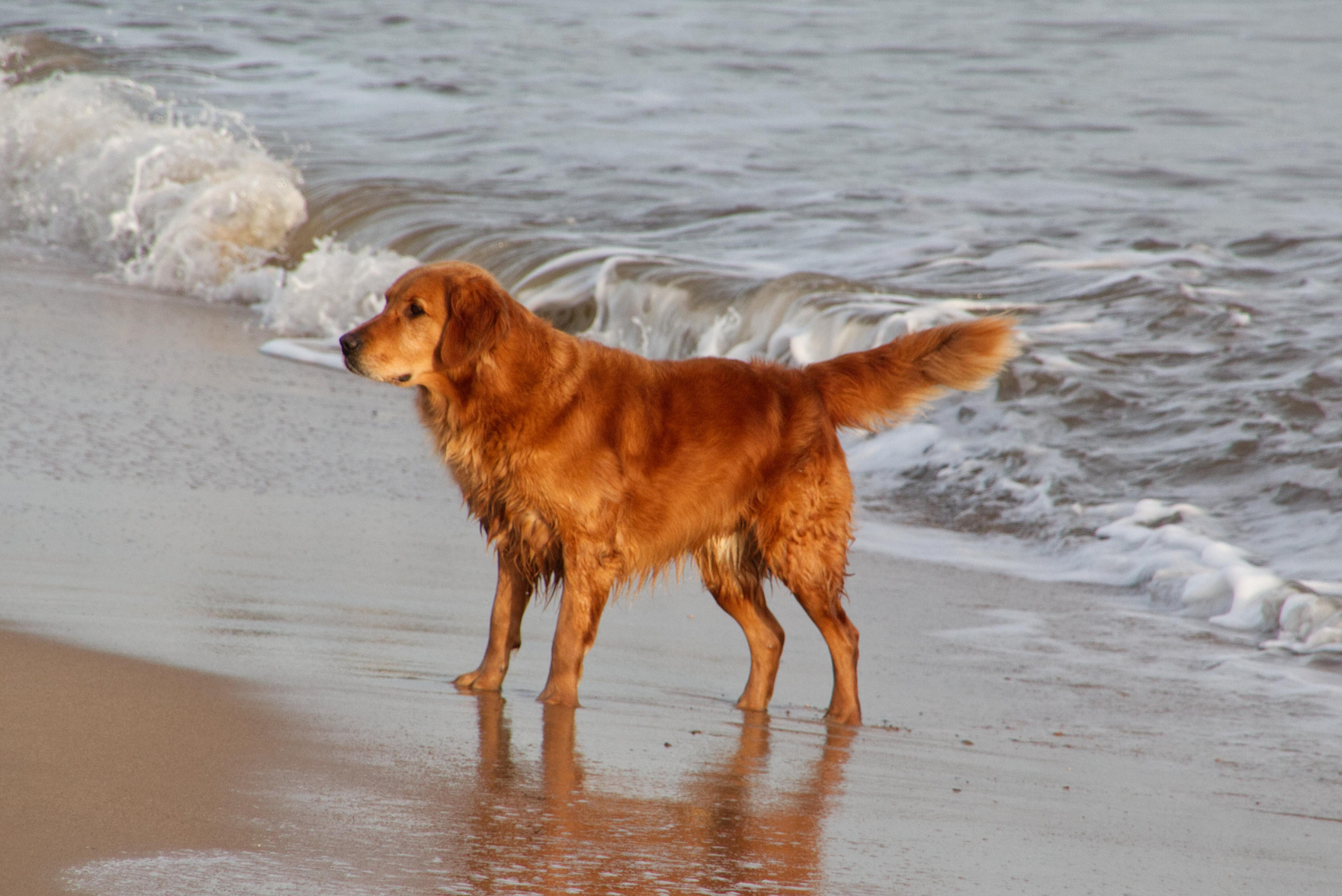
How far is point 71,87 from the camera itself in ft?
58.4

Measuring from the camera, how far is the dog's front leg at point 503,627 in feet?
13.8

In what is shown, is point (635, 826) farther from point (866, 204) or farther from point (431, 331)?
point (866, 204)

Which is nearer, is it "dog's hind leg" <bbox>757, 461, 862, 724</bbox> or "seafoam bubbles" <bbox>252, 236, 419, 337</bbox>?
"dog's hind leg" <bbox>757, 461, 862, 724</bbox>

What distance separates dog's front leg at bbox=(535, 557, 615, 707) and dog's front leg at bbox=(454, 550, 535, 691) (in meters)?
0.13

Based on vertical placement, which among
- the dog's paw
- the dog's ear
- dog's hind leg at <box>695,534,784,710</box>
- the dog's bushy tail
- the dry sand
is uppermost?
the dog's ear

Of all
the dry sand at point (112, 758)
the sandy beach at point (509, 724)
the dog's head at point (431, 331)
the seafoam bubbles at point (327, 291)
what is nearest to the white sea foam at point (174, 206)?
the seafoam bubbles at point (327, 291)

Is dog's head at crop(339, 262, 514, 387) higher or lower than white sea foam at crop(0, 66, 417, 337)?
higher

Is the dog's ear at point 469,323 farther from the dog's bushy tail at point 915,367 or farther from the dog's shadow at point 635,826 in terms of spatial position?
the dog's bushy tail at point 915,367

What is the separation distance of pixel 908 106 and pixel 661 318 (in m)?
10.0

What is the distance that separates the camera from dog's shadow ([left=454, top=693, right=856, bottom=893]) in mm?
2652

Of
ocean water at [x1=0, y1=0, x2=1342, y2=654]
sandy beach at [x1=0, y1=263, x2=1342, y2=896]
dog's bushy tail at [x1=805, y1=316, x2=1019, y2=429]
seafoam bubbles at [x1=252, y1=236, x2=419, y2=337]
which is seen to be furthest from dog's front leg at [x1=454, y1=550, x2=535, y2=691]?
seafoam bubbles at [x1=252, y1=236, x2=419, y2=337]

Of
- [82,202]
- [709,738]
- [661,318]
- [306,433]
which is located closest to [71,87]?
[82,202]

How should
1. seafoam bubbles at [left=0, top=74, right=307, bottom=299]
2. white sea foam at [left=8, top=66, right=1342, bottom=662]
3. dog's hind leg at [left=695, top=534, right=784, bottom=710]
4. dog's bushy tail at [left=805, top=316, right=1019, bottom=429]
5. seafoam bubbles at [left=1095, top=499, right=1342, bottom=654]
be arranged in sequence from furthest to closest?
seafoam bubbles at [left=0, top=74, right=307, bottom=299], white sea foam at [left=8, top=66, right=1342, bottom=662], seafoam bubbles at [left=1095, top=499, right=1342, bottom=654], dog's bushy tail at [left=805, top=316, right=1019, bottom=429], dog's hind leg at [left=695, top=534, right=784, bottom=710]

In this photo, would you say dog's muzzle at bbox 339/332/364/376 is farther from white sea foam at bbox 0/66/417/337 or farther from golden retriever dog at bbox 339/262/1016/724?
white sea foam at bbox 0/66/417/337
